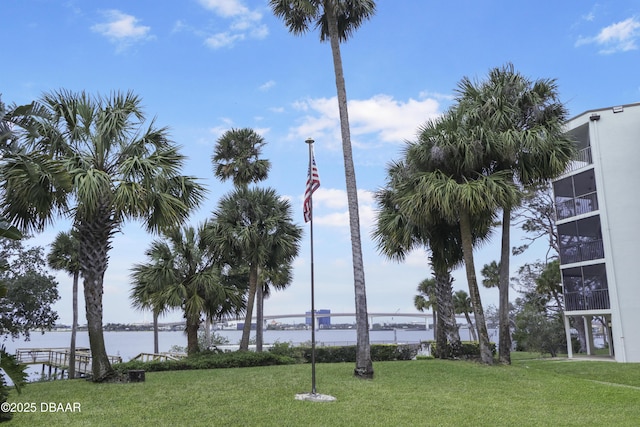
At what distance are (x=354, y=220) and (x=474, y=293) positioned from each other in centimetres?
566

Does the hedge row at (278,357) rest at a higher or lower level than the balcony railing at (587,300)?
lower

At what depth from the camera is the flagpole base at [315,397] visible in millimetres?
10321

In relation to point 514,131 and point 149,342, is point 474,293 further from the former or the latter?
point 149,342

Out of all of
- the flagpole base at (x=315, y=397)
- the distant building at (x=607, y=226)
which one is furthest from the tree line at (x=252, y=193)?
the distant building at (x=607, y=226)

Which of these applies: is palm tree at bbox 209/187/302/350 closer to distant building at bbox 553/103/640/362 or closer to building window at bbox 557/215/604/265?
distant building at bbox 553/103/640/362

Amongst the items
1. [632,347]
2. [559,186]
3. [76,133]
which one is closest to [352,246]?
[76,133]

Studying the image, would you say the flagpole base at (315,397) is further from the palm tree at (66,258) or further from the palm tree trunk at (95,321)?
the palm tree at (66,258)

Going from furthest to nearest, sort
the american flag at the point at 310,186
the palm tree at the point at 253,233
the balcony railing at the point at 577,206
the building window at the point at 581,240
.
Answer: the balcony railing at the point at 577,206, the building window at the point at 581,240, the palm tree at the point at 253,233, the american flag at the point at 310,186

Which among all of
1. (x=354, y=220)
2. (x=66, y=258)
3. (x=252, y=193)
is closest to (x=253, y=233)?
(x=252, y=193)

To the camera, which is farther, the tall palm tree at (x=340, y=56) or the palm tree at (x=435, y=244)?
the palm tree at (x=435, y=244)

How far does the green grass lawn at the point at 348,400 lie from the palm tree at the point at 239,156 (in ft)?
42.1

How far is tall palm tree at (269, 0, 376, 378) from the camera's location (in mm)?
13752

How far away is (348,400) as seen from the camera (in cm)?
1041

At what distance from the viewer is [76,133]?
12.8 metres
